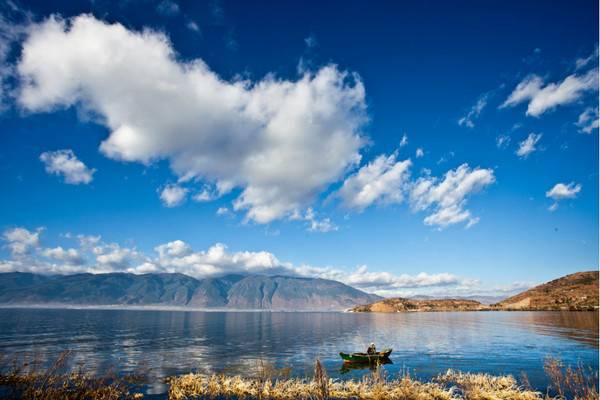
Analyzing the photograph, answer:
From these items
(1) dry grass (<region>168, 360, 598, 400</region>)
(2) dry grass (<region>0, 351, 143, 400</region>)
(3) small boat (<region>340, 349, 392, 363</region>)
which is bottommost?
(3) small boat (<region>340, 349, 392, 363</region>)

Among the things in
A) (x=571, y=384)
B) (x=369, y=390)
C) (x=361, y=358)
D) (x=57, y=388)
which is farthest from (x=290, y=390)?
(x=571, y=384)

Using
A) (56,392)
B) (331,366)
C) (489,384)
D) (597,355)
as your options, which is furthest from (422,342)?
(56,392)

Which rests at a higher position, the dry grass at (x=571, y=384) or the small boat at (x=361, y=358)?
the dry grass at (x=571, y=384)

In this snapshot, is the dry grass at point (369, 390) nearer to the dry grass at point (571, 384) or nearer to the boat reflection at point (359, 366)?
the dry grass at point (571, 384)

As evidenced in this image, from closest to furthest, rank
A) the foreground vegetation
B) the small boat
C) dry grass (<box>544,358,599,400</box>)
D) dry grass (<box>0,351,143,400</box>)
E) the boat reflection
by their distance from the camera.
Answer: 1. dry grass (<box>544,358,599,400</box>)
2. dry grass (<box>0,351,143,400</box>)
3. the foreground vegetation
4. the boat reflection
5. the small boat

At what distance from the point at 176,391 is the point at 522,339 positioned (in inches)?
3330

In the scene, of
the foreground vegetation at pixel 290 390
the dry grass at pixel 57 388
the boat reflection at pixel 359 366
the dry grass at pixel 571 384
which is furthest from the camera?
the boat reflection at pixel 359 366

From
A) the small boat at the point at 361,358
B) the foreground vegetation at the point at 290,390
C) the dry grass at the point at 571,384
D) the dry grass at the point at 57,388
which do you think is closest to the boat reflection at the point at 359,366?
the small boat at the point at 361,358

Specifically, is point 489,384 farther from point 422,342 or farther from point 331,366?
point 422,342

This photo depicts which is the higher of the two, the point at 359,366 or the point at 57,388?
the point at 57,388

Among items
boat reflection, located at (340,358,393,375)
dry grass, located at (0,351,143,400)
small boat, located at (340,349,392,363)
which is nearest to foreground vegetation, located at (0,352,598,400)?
dry grass, located at (0,351,143,400)

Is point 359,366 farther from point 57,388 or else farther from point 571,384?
point 57,388

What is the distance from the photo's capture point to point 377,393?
32.3m

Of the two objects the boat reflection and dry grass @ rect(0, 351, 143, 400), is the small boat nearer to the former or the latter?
the boat reflection
